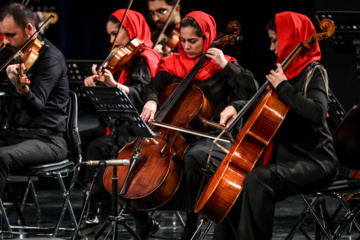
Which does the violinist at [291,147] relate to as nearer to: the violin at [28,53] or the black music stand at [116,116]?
the black music stand at [116,116]

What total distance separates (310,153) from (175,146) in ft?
2.28

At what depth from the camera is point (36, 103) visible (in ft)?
12.3

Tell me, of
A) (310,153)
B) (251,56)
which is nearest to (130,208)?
(310,153)

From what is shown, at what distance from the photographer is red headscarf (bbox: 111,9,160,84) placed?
4117 mm

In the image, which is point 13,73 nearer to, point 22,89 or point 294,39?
point 22,89

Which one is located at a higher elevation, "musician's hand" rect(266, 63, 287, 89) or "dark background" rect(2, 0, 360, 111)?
"musician's hand" rect(266, 63, 287, 89)

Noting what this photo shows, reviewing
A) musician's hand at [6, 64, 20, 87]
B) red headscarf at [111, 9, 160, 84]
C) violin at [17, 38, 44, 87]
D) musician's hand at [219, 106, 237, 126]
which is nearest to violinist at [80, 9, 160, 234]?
red headscarf at [111, 9, 160, 84]

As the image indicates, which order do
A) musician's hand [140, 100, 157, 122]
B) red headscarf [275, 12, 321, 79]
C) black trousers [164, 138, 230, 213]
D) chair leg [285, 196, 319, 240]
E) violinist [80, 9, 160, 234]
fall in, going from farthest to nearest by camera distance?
violinist [80, 9, 160, 234] < musician's hand [140, 100, 157, 122] < black trousers [164, 138, 230, 213] < chair leg [285, 196, 319, 240] < red headscarf [275, 12, 321, 79]

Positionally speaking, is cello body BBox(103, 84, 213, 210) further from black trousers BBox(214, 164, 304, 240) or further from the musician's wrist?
the musician's wrist

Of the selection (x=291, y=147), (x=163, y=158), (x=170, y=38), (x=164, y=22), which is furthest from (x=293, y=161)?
(x=164, y=22)

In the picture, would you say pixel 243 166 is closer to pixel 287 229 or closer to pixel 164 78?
pixel 164 78

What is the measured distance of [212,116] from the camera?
3.42 m

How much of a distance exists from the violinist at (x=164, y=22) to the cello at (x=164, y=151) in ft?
4.71

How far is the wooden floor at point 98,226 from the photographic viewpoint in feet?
13.3
